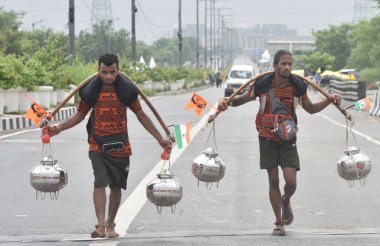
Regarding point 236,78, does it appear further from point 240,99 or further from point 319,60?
point 319,60

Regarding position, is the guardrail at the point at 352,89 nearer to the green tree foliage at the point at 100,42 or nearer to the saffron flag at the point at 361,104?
the saffron flag at the point at 361,104

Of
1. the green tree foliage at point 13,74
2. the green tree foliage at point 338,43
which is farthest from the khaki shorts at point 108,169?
the green tree foliage at point 338,43

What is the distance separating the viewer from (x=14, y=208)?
10719mm

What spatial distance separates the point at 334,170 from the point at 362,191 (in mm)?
2550

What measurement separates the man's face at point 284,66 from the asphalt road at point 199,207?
1.40 m

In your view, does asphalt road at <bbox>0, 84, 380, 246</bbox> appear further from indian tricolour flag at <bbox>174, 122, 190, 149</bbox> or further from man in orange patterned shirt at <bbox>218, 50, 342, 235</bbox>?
indian tricolour flag at <bbox>174, 122, 190, 149</bbox>

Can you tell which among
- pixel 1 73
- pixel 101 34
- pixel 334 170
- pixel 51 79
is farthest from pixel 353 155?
pixel 101 34

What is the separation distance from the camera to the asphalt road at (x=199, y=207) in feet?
28.9

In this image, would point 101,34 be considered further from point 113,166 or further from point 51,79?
point 113,166

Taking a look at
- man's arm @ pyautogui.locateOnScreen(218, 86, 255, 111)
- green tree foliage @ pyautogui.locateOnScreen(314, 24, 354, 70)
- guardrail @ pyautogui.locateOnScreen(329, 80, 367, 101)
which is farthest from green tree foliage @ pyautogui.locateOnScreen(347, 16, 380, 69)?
man's arm @ pyautogui.locateOnScreen(218, 86, 255, 111)

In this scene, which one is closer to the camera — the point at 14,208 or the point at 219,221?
the point at 219,221

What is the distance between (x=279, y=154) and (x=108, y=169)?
1512 mm

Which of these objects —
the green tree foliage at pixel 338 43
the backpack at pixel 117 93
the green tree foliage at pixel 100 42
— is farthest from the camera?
the green tree foliage at pixel 100 42

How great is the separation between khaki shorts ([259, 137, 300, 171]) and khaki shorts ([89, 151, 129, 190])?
4.02 feet
